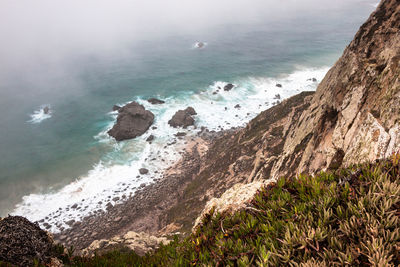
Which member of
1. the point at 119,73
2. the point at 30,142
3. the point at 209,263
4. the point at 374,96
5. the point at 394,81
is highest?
the point at 394,81

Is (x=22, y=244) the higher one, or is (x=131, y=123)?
(x=22, y=244)

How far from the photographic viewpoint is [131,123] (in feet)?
175

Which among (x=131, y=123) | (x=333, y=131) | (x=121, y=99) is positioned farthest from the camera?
(x=121, y=99)

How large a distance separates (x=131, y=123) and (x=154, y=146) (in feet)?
28.4

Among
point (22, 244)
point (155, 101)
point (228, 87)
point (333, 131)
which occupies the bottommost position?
point (155, 101)

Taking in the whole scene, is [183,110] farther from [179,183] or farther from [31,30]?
[31,30]

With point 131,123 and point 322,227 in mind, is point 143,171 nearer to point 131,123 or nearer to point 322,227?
point 131,123

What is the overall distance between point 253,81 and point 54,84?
72492mm

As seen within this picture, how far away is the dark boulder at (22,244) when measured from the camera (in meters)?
6.00

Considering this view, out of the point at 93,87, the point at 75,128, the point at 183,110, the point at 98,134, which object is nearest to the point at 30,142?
the point at 75,128

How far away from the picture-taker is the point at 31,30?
7451 inches

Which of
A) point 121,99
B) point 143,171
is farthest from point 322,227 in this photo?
point 121,99

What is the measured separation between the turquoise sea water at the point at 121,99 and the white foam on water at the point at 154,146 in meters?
0.22

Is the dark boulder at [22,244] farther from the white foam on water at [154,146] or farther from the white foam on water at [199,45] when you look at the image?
the white foam on water at [199,45]
